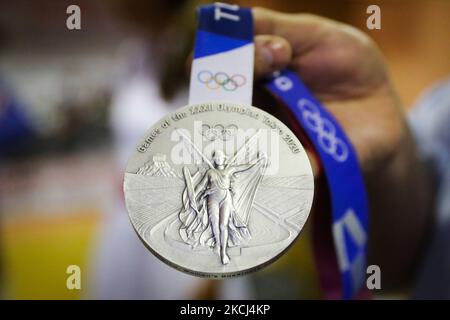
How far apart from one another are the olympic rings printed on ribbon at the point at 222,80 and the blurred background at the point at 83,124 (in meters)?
0.04

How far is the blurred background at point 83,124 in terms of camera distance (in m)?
0.90

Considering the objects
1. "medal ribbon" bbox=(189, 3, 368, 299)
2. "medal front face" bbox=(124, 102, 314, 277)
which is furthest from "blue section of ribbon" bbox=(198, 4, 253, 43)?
"medal front face" bbox=(124, 102, 314, 277)

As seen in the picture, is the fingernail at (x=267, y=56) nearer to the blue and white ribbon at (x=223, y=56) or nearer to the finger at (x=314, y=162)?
the blue and white ribbon at (x=223, y=56)

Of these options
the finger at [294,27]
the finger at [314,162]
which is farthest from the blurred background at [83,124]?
the finger at [314,162]

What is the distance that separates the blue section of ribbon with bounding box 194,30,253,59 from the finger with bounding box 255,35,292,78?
21 millimetres

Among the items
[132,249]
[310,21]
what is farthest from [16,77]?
[310,21]

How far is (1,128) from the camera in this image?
91 cm

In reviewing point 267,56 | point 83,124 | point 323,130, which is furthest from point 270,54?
point 83,124

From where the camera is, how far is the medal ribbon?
863 mm

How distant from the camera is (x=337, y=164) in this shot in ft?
2.84

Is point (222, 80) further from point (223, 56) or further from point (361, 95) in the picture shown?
point (361, 95)

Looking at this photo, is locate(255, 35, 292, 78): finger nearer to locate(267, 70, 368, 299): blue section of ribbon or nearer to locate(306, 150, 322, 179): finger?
locate(267, 70, 368, 299): blue section of ribbon

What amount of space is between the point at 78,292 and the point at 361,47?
54 cm
